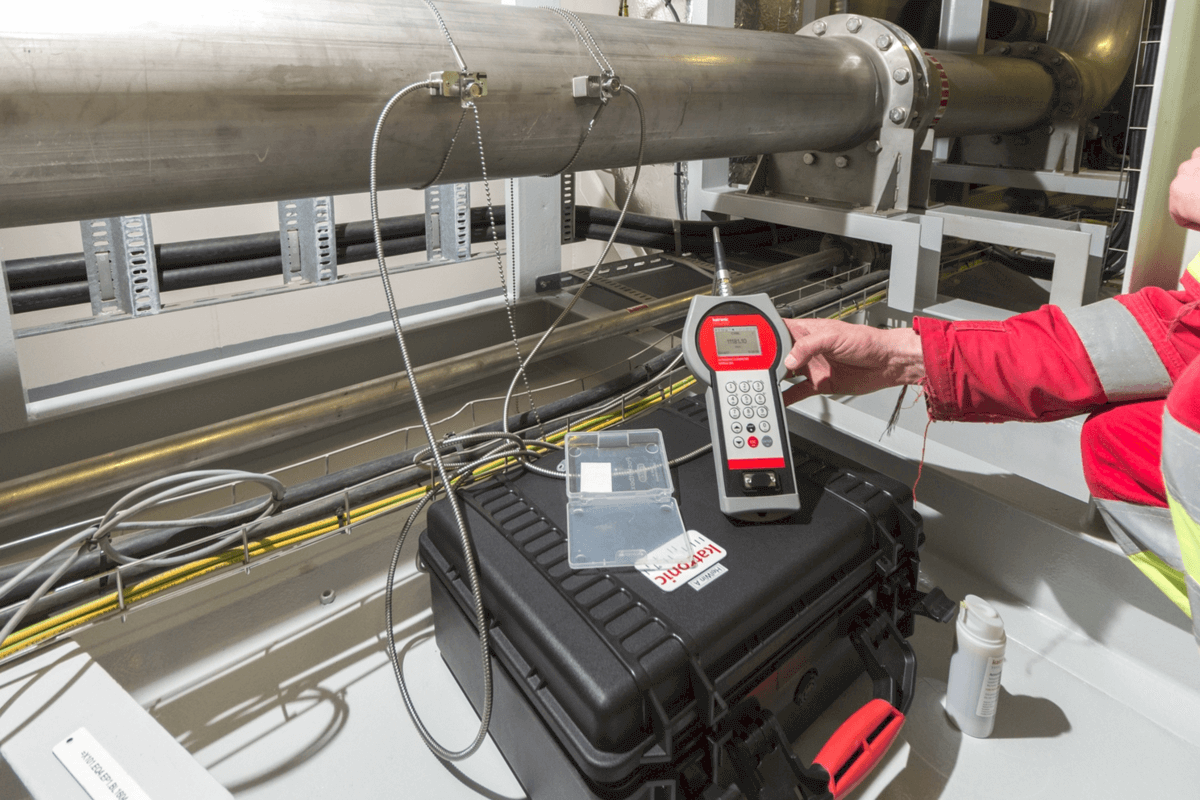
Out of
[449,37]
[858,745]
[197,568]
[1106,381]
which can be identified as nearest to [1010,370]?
[1106,381]

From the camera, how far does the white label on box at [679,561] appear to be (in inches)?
Answer: 26.0

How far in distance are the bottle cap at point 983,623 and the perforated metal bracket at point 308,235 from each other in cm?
116

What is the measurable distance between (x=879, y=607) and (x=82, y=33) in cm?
94

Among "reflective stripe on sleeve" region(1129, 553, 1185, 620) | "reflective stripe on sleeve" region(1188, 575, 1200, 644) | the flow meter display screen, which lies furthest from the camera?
the flow meter display screen

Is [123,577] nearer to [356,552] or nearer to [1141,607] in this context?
[356,552]

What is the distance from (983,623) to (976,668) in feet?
0.17

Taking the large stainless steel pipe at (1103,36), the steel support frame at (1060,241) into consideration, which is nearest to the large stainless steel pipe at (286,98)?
the steel support frame at (1060,241)

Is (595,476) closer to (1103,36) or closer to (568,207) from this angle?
(568,207)

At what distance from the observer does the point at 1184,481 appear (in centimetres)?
60

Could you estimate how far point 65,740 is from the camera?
55 centimetres

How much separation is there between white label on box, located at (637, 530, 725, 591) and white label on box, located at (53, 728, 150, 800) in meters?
0.41

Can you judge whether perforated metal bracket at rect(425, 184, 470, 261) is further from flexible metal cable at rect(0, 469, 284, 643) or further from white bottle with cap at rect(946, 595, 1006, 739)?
white bottle with cap at rect(946, 595, 1006, 739)

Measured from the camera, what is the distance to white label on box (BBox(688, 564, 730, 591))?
655 mm

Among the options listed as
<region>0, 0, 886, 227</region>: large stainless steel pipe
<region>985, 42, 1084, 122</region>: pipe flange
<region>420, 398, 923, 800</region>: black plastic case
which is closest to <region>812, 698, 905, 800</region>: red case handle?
<region>420, 398, 923, 800</region>: black plastic case
